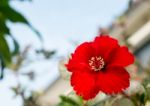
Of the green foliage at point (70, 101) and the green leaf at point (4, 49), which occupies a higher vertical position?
the green leaf at point (4, 49)

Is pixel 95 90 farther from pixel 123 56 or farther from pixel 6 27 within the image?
pixel 6 27

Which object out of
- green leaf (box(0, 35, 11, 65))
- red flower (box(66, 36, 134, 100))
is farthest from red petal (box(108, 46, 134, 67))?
green leaf (box(0, 35, 11, 65))

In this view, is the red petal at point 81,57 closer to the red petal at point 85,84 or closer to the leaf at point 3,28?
the red petal at point 85,84

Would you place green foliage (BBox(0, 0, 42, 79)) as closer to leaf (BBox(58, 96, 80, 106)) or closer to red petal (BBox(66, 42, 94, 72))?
leaf (BBox(58, 96, 80, 106))

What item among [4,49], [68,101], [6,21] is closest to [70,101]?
[68,101]

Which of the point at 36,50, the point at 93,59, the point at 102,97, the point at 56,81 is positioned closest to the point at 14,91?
the point at 36,50

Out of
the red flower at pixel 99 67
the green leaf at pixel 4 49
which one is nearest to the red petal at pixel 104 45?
the red flower at pixel 99 67

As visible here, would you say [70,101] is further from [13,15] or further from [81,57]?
[13,15]
